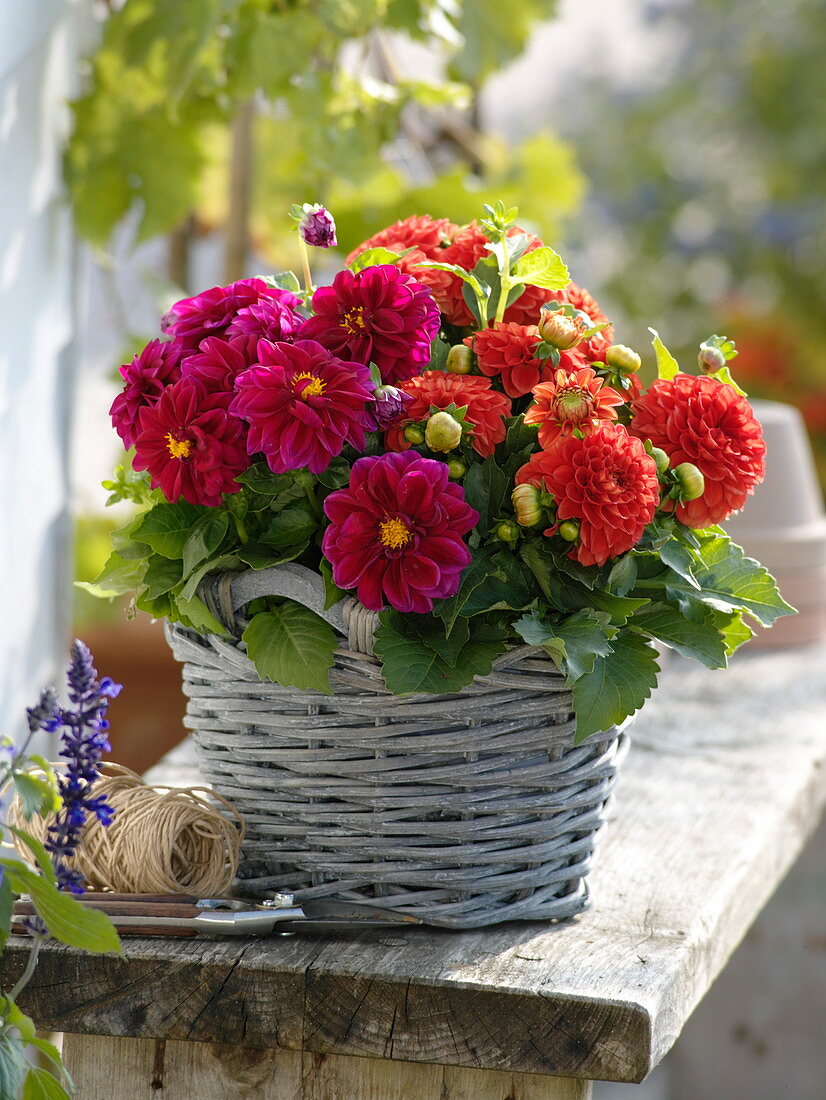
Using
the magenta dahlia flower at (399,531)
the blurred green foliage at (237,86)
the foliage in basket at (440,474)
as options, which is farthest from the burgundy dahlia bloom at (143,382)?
the blurred green foliage at (237,86)

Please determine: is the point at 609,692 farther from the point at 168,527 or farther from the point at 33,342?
the point at 33,342

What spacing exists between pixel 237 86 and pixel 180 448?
0.61 meters

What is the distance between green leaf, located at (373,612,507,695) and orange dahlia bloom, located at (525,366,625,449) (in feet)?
0.32

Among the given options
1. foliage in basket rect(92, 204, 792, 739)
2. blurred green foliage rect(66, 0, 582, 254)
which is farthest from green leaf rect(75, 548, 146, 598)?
blurred green foliage rect(66, 0, 582, 254)

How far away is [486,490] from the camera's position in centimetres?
57

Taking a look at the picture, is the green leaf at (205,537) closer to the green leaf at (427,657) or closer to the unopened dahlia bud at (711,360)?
the green leaf at (427,657)

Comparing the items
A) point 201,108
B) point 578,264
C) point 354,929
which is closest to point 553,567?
point 354,929

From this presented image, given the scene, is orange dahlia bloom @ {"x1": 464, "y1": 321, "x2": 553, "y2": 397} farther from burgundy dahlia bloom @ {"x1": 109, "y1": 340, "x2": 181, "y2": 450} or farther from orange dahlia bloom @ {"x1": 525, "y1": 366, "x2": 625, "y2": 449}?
burgundy dahlia bloom @ {"x1": 109, "y1": 340, "x2": 181, "y2": 450}

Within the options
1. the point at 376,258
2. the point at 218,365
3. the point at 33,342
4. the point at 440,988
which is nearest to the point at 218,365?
the point at 218,365

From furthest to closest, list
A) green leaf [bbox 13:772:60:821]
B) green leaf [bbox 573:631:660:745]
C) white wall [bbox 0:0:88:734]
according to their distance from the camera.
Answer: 1. white wall [bbox 0:0:88:734]
2. green leaf [bbox 573:631:660:745]
3. green leaf [bbox 13:772:60:821]

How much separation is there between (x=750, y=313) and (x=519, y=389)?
8.36 ft

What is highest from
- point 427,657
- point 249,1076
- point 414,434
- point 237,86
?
point 237,86

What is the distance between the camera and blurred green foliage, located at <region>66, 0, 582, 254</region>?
994mm

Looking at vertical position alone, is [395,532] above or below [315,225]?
below
